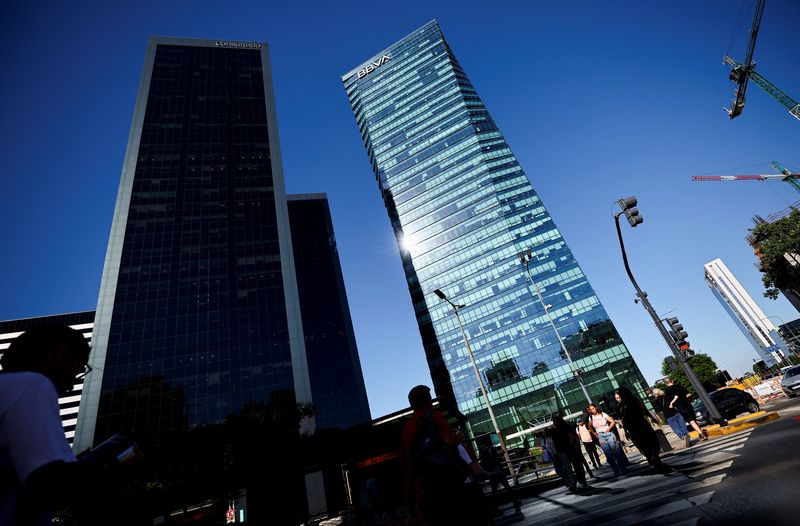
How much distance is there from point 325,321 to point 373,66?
278ft

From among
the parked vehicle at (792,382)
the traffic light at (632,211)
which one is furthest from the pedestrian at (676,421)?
the parked vehicle at (792,382)

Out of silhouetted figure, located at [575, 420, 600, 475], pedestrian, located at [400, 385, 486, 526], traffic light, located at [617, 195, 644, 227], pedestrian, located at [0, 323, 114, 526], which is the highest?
traffic light, located at [617, 195, 644, 227]

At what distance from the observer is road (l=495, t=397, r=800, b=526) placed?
3.17m

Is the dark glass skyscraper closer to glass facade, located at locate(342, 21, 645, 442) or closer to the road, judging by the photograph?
the road

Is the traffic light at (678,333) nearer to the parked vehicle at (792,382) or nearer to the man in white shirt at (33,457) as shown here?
the parked vehicle at (792,382)

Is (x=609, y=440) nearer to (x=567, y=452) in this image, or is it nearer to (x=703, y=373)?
(x=567, y=452)

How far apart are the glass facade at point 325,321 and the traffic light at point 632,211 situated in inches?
3290

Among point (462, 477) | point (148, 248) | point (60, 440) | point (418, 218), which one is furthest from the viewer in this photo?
point (418, 218)

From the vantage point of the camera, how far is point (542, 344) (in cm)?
6506

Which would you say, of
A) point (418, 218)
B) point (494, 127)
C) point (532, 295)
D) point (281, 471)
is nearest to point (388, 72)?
point (494, 127)

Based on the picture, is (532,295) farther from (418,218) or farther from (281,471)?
(281,471)

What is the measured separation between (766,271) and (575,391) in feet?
120

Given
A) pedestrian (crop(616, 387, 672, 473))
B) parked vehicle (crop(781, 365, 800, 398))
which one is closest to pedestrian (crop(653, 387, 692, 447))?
pedestrian (crop(616, 387, 672, 473))

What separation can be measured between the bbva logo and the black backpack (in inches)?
5039
